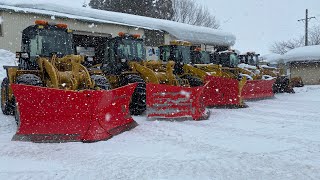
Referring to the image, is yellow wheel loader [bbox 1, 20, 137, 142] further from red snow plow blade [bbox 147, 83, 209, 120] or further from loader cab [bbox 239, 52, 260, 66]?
loader cab [bbox 239, 52, 260, 66]

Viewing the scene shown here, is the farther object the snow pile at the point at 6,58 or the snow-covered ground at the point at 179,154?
the snow pile at the point at 6,58

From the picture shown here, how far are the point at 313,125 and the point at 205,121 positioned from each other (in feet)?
7.94

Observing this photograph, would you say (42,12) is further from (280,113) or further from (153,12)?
(153,12)

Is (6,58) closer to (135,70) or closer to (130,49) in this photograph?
(130,49)

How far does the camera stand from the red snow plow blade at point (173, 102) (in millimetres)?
8828

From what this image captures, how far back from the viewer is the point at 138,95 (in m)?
9.73

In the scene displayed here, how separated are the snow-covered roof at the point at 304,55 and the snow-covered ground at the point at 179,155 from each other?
85.6 ft

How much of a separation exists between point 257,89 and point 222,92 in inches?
136

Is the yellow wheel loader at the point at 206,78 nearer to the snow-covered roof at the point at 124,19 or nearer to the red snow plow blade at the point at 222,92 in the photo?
the red snow plow blade at the point at 222,92

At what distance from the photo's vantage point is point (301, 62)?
109 feet

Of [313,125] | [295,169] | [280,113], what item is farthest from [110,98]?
[280,113]

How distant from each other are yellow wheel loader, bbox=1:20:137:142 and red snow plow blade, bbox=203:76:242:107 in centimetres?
448

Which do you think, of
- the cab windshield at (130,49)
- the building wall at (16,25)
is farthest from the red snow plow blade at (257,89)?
the building wall at (16,25)

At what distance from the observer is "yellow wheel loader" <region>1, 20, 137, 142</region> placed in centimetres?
615
